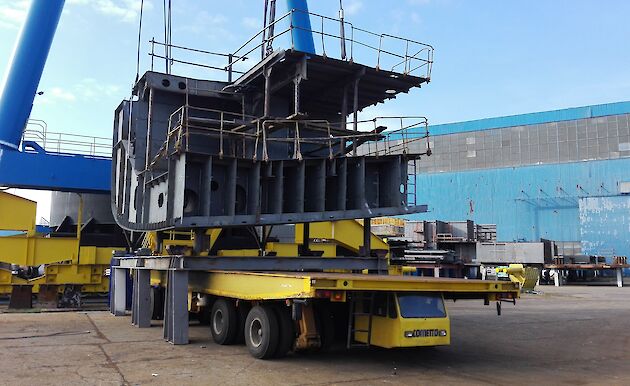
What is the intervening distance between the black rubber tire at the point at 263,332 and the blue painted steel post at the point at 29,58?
1428 centimetres

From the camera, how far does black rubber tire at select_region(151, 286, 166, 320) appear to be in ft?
42.4

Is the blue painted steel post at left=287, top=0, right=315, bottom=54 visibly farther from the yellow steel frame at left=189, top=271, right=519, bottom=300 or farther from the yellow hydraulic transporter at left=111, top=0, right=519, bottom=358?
the yellow steel frame at left=189, top=271, right=519, bottom=300

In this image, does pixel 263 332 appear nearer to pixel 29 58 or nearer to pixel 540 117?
pixel 29 58

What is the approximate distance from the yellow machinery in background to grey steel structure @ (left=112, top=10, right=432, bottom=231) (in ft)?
14.6

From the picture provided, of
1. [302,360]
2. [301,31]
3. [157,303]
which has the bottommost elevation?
[302,360]

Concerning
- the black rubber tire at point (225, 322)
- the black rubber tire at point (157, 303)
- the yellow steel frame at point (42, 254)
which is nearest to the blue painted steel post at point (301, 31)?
the black rubber tire at point (157, 303)

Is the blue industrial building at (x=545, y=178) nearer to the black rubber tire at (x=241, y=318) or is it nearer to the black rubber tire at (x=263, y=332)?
the black rubber tire at (x=241, y=318)

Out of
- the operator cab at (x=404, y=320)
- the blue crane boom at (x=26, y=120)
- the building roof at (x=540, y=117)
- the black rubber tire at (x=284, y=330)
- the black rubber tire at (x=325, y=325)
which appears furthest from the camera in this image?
the building roof at (x=540, y=117)

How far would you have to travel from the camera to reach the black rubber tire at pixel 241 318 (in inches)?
353

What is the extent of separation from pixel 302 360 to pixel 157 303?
6.15 m

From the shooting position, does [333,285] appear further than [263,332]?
No

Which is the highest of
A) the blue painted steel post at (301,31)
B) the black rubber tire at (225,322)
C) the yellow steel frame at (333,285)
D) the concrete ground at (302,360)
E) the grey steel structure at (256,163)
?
the blue painted steel post at (301,31)

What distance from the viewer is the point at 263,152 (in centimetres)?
995

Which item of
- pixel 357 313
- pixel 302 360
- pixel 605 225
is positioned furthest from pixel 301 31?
pixel 605 225
